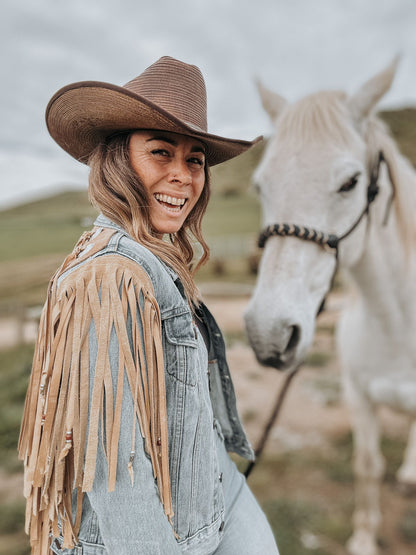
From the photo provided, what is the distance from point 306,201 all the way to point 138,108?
102cm

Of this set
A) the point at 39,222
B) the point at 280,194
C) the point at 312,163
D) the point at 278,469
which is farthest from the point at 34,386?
the point at 39,222

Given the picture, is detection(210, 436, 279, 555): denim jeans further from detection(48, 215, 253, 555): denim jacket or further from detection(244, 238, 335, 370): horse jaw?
detection(244, 238, 335, 370): horse jaw

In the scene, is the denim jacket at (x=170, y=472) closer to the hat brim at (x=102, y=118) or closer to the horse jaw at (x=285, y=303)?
the hat brim at (x=102, y=118)

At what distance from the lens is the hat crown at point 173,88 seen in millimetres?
1049

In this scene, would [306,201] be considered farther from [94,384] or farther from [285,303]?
[94,384]

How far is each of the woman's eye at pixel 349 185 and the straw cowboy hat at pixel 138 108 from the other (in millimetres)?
730

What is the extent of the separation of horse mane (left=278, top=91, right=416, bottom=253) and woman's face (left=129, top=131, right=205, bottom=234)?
97 cm

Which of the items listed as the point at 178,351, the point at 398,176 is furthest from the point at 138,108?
the point at 398,176

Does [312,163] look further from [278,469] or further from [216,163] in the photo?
[278,469]

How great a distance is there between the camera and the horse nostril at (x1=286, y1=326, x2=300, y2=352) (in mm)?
1672

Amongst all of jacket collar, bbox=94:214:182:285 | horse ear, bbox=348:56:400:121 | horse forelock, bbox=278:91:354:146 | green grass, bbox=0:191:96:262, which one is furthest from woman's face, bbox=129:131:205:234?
green grass, bbox=0:191:96:262

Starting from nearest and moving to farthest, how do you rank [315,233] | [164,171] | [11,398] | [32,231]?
[164,171] < [315,233] < [11,398] < [32,231]

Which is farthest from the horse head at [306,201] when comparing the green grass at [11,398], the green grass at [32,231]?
the green grass at [32,231]

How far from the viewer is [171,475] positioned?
0.93 m
